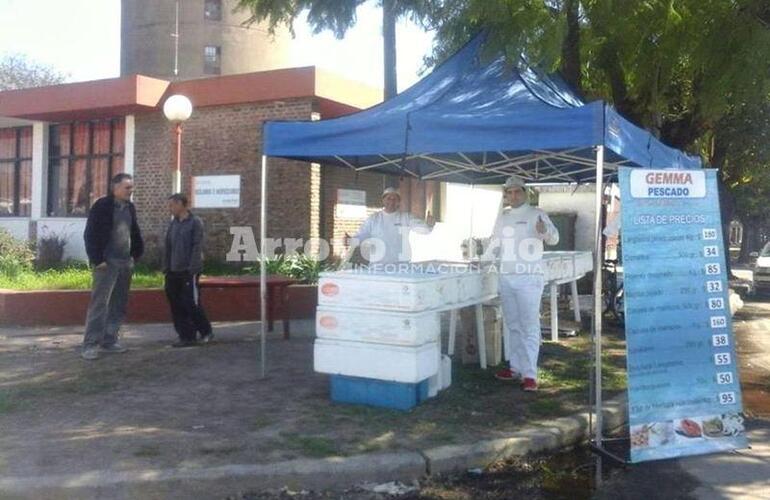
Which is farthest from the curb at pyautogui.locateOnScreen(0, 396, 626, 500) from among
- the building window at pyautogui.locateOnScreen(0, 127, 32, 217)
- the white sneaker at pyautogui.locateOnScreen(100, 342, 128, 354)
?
the building window at pyautogui.locateOnScreen(0, 127, 32, 217)

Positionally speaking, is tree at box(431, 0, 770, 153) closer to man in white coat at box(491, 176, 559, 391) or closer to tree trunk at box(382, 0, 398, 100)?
tree trunk at box(382, 0, 398, 100)

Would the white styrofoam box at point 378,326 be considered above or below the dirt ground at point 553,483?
above

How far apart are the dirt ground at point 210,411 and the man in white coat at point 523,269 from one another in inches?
17.6

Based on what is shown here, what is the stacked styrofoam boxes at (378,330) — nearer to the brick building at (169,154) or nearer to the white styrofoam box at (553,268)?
the white styrofoam box at (553,268)

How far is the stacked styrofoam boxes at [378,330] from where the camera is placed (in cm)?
Result: 605

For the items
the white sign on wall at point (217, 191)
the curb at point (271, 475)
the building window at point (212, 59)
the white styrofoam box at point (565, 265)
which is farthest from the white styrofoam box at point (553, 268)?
the building window at point (212, 59)

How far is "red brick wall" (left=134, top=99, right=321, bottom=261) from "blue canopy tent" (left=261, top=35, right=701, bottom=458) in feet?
16.5

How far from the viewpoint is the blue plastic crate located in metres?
6.29

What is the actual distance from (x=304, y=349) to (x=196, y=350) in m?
1.23

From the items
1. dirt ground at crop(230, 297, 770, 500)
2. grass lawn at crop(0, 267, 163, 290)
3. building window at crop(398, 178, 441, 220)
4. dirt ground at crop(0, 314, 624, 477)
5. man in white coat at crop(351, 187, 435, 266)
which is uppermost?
building window at crop(398, 178, 441, 220)

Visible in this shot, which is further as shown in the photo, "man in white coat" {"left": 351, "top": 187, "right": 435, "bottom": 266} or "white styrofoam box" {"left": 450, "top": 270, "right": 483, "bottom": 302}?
"man in white coat" {"left": 351, "top": 187, "right": 435, "bottom": 266}

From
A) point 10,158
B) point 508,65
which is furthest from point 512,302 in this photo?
point 10,158

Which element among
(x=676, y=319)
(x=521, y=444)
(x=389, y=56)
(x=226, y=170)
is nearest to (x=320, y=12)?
(x=389, y=56)

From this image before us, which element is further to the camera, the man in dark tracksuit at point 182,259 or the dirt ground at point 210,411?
the man in dark tracksuit at point 182,259
